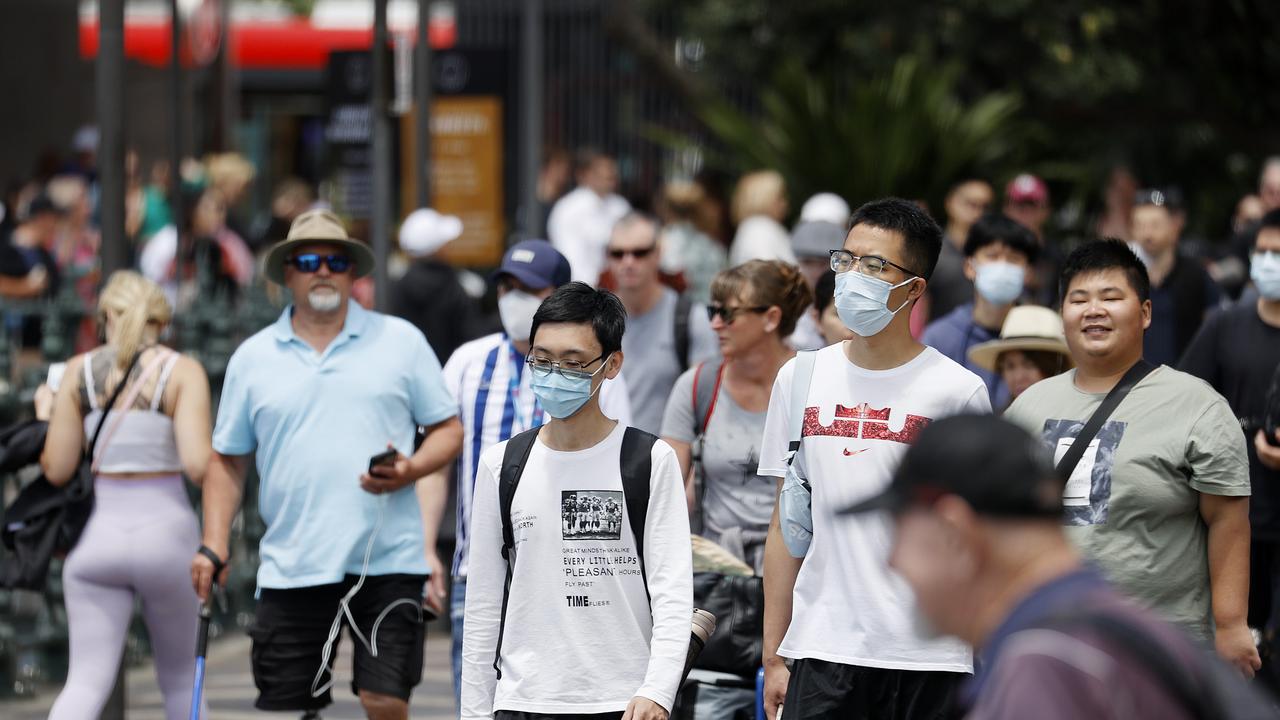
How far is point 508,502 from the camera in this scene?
4.64 metres

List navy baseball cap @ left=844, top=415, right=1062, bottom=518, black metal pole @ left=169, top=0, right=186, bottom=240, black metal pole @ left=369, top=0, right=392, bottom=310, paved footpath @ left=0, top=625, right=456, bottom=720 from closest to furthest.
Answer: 1. navy baseball cap @ left=844, top=415, right=1062, bottom=518
2. paved footpath @ left=0, top=625, right=456, bottom=720
3. black metal pole @ left=369, top=0, right=392, bottom=310
4. black metal pole @ left=169, top=0, right=186, bottom=240

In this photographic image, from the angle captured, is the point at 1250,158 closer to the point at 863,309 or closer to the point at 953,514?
the point at 863,309

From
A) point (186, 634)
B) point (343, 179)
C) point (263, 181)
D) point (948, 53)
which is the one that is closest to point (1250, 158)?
point (948, 53)

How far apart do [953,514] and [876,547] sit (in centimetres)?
206

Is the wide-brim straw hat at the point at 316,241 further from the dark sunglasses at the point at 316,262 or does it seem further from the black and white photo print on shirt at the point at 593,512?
the black and white photo print on shirt at the point at 593,512

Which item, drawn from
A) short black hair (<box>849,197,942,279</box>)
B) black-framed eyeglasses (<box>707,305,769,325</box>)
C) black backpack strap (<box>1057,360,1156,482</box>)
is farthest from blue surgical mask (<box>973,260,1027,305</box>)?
short black hair (<box>849,197,942,279</box>)

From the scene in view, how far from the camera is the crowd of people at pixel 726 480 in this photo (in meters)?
2.44

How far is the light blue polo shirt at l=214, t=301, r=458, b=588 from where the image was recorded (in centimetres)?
589

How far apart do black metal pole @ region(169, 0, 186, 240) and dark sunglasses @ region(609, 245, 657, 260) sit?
5224mm

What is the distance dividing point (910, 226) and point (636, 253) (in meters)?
3.09

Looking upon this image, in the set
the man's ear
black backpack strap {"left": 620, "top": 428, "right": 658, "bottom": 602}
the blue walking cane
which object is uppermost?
the man's ear

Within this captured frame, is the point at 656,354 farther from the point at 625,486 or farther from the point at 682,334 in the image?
Answer: the point at 625,486

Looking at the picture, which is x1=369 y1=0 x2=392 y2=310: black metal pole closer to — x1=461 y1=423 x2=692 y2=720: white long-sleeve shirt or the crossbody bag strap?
the crossbody bag strap

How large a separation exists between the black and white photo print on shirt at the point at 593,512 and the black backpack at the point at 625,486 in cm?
3
